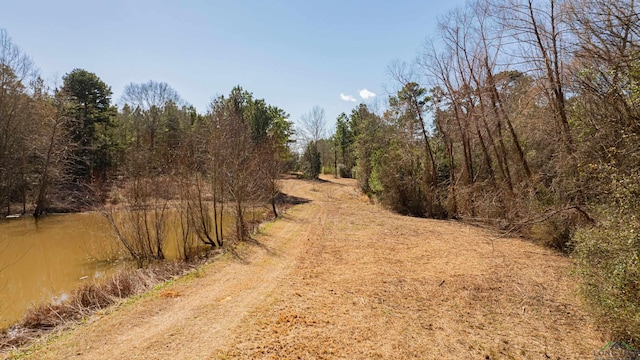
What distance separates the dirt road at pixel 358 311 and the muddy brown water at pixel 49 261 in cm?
373

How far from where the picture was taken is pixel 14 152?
2123 centimetres

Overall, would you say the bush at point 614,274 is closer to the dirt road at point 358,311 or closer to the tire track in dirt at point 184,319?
the dirt road at point 358,311

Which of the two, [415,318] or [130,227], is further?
[130,227]

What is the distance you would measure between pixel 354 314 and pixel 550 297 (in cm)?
418

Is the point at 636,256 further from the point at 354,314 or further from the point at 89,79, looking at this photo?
the point at 89,79

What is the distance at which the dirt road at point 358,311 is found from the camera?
4.54 metres

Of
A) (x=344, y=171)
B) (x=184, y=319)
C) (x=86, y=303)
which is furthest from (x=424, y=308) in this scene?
(x=344, y=171)

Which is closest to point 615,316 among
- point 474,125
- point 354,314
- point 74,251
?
point 354,314

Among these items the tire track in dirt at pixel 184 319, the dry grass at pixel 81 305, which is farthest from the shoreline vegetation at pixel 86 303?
the tire track in dirt at pixel 184 319

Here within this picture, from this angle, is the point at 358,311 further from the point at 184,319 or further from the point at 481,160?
the point at 481,160

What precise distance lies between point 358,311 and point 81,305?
5.97 metres

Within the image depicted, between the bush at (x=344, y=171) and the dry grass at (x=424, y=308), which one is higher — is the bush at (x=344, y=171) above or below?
above

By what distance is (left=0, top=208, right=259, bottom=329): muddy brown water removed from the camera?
8047mm

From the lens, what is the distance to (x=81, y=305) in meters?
6.65
